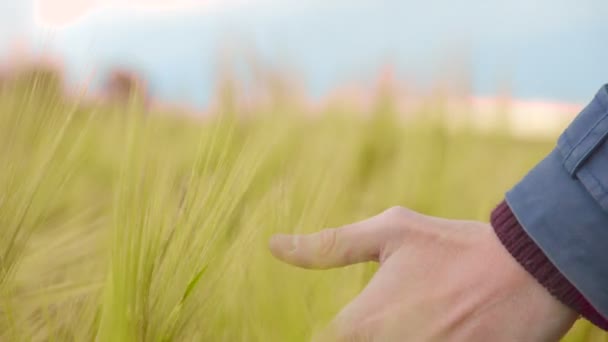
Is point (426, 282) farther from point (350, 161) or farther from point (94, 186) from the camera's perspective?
point (94, 186)

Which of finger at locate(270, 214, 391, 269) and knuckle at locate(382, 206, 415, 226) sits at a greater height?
knuckle at locate(382, 206, 415, 226)

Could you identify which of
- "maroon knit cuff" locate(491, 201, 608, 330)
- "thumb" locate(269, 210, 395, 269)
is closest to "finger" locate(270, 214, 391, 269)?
"thumb" locate(269, 210, 395, 269)

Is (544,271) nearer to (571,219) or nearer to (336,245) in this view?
(571,219)

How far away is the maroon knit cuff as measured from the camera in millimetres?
667

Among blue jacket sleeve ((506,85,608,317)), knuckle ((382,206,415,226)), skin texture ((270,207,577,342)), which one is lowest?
skin texture ((270,207,577,342))

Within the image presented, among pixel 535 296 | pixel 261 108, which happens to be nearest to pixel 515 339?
pixel 535 296

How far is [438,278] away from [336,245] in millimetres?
91

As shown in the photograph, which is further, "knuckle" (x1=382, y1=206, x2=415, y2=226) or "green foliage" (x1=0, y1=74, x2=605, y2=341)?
"knuckle" (x1=382, y1=206, x2=415, y2=226)

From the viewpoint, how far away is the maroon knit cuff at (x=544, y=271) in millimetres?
667

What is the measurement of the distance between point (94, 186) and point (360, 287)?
Result: 37.6 inches

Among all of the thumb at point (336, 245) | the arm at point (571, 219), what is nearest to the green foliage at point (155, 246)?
the thumb at point (336, 245)

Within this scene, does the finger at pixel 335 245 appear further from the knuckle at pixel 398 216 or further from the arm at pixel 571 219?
the arm at pixel 571 219

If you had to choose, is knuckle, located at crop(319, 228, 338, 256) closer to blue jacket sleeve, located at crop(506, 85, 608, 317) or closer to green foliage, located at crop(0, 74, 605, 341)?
green foliage, located at crop(0, 74, 605, 341)

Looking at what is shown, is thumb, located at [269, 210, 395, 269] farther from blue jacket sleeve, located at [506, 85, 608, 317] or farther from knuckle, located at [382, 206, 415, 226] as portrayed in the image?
blue jacket sleeve, located at [506, 85, 608, 317]
